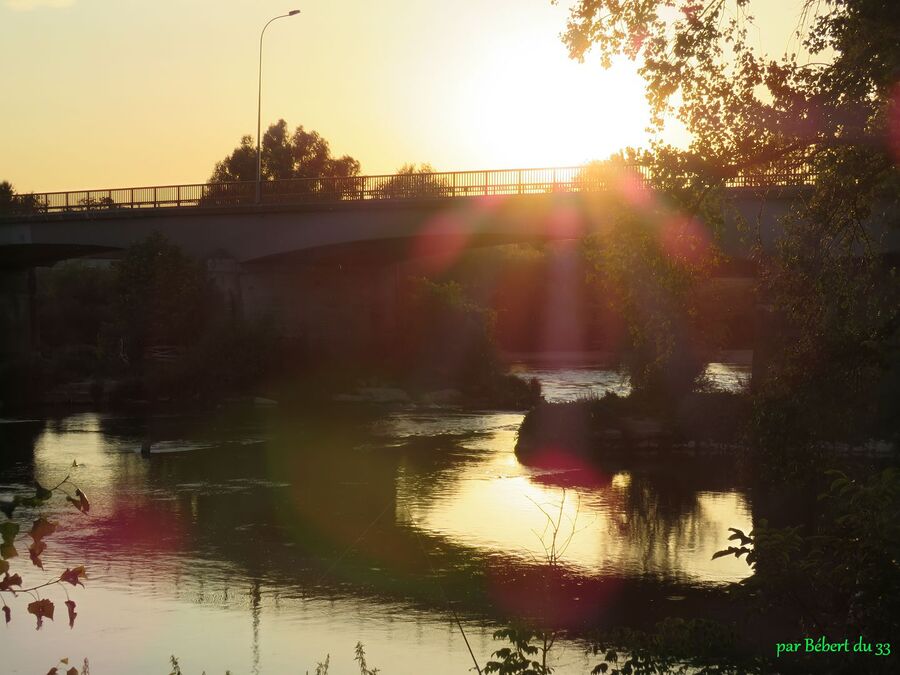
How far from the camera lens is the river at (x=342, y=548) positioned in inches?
573

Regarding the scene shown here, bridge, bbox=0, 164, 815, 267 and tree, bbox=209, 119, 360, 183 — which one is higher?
tree, bbox=209, 119, 360, 183

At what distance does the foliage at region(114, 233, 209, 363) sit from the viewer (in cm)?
4953

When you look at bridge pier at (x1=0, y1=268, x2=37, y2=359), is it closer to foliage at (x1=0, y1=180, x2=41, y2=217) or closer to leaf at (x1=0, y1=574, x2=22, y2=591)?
foliage at (x1=0, y1=180, x2=41, y2=217)

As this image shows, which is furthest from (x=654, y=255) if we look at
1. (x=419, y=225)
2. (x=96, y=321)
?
(x=96, y=321)

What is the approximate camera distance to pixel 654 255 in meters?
12.1

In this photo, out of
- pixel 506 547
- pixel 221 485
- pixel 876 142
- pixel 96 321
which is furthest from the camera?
pixel 96 321

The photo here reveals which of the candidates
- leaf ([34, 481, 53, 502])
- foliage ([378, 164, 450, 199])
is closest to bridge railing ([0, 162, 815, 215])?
foliage ([378, 164, 450, 199])

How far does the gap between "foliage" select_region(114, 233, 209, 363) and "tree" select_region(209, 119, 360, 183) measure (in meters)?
44.4

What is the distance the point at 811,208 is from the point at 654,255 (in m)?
1.72

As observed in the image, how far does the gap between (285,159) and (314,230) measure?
1958 inches

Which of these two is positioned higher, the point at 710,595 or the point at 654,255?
the point at 654,255

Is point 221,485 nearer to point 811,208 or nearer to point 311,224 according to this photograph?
point 811,208

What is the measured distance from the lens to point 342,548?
20.5 m

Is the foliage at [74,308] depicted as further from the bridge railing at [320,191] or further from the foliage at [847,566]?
the foliage at [847,566]
